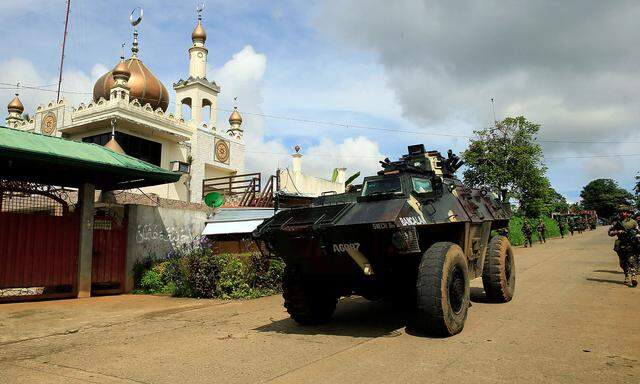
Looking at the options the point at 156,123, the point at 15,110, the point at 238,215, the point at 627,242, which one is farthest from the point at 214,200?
the point at 15,110

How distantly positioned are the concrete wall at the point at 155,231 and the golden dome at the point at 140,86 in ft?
41.6

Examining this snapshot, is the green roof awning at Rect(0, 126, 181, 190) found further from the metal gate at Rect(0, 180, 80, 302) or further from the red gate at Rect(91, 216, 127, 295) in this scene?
the red gate at Rect(91, 216, 127, 295)

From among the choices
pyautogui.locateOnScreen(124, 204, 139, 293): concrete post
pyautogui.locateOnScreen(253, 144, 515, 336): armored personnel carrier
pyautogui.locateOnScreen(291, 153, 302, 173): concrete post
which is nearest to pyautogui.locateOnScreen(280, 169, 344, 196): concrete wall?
pyautogui.locateOnScreen(291, 153, 302, 173): concrete post

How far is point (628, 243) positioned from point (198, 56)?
2473 centimetres

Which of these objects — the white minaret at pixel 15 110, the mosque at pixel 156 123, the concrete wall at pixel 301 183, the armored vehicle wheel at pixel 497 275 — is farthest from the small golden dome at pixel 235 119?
the armored vehicle wheel at pixel 497 275

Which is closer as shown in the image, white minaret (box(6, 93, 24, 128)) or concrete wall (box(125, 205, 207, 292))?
concrete wall (box(125, 205, 207, 292))

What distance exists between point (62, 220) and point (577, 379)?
10.9 metres

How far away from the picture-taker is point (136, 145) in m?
22.8

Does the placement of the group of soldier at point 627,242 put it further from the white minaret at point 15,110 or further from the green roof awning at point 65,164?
the white minaret at point 15,110

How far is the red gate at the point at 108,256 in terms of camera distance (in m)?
11.7

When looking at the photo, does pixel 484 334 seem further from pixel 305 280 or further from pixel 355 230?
pixel 305 280

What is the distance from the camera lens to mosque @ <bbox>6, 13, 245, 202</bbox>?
2186 centimetres

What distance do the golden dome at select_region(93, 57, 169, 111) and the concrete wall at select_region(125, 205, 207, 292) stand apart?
1269 cm

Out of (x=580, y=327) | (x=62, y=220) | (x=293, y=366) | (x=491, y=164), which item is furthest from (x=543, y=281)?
(x=491, y=164)
